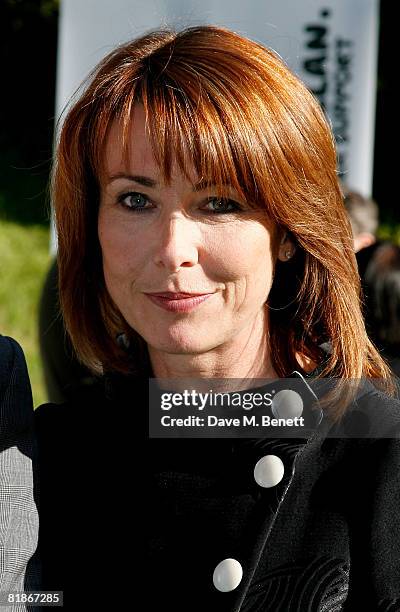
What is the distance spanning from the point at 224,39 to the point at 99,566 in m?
0.87

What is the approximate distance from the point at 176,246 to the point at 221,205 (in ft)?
0.34

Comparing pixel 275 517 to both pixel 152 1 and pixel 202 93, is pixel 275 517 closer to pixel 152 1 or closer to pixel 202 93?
pixel 202 93

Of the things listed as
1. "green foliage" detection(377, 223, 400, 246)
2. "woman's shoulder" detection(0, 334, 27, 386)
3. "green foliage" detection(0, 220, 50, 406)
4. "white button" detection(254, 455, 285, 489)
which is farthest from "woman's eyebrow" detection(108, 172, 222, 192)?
"green foliage" detection(377, 223, 400, 246)

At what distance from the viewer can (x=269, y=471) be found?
1525 mm

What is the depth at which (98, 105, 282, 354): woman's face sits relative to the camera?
60.4 inches

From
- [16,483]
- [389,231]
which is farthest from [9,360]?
[389,231]

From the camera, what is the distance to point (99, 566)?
160 cm

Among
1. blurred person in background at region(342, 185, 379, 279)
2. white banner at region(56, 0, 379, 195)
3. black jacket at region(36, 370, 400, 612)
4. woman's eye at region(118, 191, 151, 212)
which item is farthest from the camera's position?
white banner at region(56, 0, 379, 195)

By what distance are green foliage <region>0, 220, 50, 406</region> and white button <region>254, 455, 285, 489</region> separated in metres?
3.52

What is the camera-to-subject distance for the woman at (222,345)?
1502 mm

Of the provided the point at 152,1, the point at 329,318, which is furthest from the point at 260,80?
the point at 152,1

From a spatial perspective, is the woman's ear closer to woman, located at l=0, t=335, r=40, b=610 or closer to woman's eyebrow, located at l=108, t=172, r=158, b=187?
woman's eyebrow, located at l=108, t=172, r=158, b=187

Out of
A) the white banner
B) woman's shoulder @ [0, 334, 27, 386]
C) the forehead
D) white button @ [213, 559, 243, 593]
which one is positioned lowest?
white button @ [213, 559, 243, 593]

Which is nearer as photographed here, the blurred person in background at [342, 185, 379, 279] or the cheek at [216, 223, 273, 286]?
the cheek at [216, 223, 273, 286]
